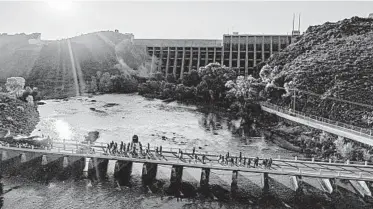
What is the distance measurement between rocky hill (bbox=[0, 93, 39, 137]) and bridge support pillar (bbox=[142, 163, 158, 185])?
91.2 ft

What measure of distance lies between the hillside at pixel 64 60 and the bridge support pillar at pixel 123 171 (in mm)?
91148

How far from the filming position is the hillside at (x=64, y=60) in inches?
5950

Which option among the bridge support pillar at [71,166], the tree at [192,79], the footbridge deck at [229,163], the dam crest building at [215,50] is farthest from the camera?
the dam crest building at [215,50]

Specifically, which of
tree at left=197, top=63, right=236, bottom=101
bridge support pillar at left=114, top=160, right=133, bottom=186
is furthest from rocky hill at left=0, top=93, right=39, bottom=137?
tree at left=197, top=63, right=236, bottom=101

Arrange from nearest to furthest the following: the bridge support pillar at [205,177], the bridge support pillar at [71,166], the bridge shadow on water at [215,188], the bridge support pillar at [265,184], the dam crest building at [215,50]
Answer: the bridge shadow on water at [215,188] → the bridge support pillar at [265,184] → the bridge support pillar at [205,177] → the bridge support pillar at [71,166] → the dam crest building at [215,50]

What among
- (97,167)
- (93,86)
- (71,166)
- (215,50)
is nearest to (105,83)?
(93,86)

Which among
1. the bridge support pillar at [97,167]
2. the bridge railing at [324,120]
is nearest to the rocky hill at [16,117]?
the bridge support pillar at [97,167]

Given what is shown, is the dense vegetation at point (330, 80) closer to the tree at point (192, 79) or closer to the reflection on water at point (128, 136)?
the reflection on water at point (128, 136)

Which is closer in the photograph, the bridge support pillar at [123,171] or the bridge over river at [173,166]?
the bridge over river at [173,166]

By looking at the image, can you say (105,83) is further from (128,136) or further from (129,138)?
(129,138)

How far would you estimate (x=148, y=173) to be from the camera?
52344 millimetres

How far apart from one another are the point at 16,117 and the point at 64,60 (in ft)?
310

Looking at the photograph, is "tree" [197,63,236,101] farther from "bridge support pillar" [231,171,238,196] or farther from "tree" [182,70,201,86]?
"bridge support pillar" [231,171,238,196]

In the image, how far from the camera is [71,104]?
121000mm
